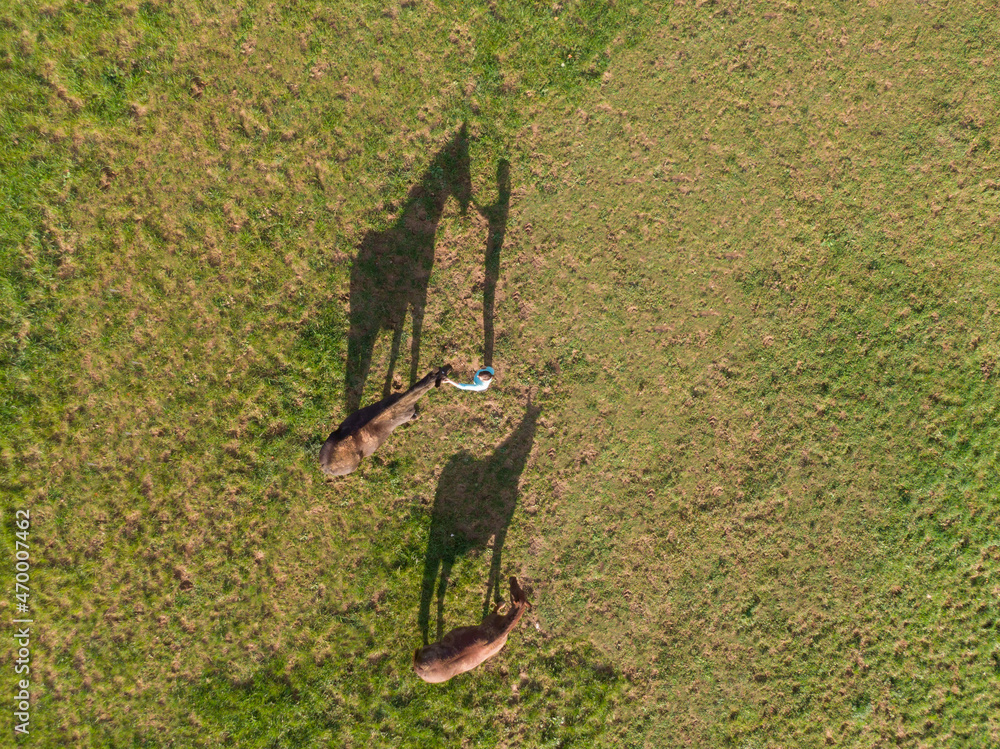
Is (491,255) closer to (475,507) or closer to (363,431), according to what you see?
(363,431)

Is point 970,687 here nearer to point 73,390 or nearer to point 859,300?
point 859,300

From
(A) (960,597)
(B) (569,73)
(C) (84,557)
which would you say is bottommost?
(A) (960,597)

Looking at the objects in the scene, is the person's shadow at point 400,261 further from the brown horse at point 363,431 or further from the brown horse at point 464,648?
the brown horse at point 464,648

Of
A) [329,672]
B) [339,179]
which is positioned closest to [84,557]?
[329,672]

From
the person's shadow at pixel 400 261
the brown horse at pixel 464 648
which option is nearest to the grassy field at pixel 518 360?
the person's shadow at pixel 400 261

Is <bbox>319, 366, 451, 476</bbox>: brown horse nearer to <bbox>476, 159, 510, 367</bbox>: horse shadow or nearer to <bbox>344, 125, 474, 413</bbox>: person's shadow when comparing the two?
<bbox>344, 125, 474, 413</bbox>: person's shadow

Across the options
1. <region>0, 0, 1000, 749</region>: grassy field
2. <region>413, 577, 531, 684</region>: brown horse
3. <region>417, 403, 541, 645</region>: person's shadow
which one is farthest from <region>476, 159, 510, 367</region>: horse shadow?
<region>413, 577, 531, 684</region>: brown horse
